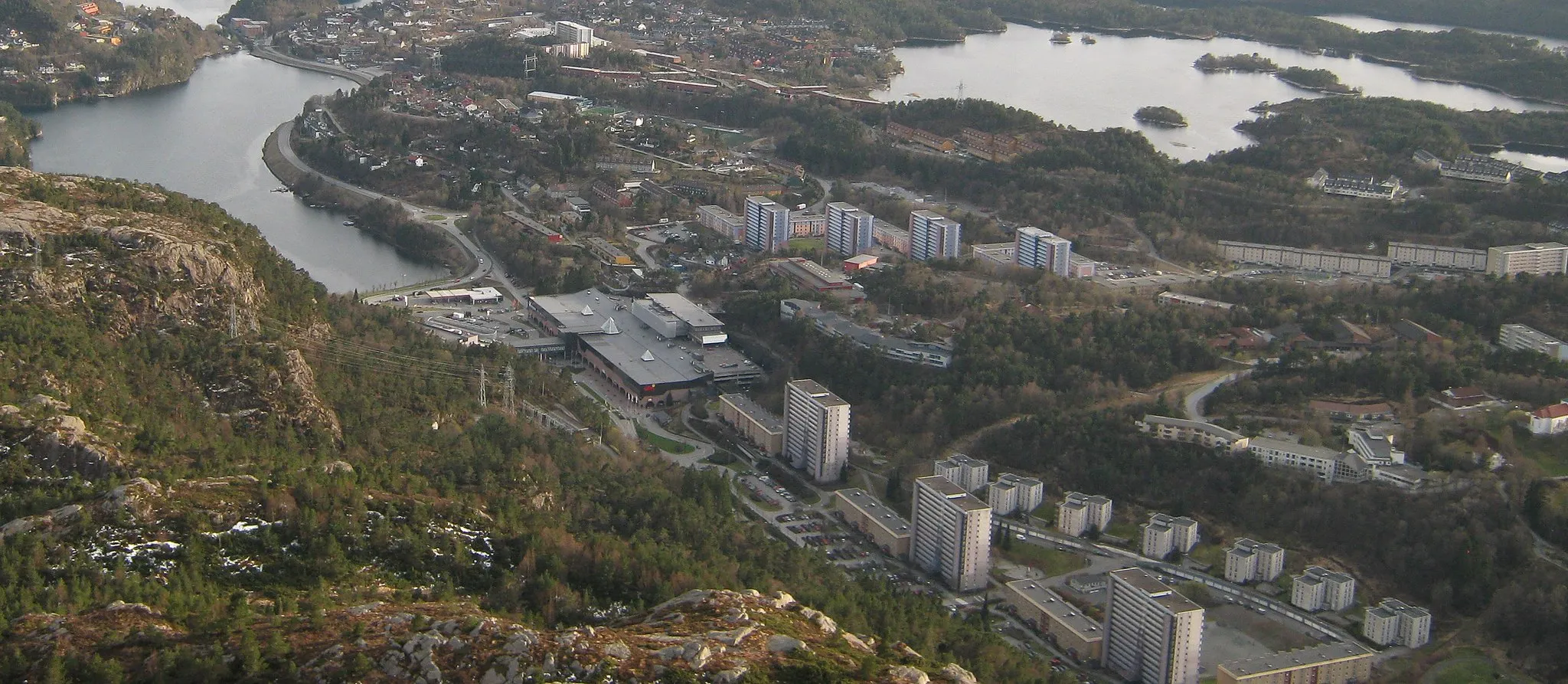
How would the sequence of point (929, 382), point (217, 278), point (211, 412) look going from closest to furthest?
point (211, 412)
point (217, 278)
point (929, 382)

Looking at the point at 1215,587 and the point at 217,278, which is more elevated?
the point at 217,278

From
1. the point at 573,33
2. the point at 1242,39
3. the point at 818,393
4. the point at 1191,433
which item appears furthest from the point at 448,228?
the point at 1242,39

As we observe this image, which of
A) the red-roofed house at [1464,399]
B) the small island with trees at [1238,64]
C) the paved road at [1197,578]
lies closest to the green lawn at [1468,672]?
the paved road at [1197,578]

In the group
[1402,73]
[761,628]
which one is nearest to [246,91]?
[1402,73]

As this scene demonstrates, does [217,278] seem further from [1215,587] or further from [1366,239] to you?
[1366,239]

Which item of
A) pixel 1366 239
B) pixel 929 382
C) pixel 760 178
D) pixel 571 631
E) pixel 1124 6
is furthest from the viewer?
pixel 1124 6

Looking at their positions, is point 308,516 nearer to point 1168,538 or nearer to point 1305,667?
point 1305,667

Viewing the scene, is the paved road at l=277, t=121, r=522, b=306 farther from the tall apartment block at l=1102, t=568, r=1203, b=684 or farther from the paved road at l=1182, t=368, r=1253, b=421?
the tall apartment block at l=1102, t=568, r=1203, b=684

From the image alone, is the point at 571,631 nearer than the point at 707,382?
Yes
